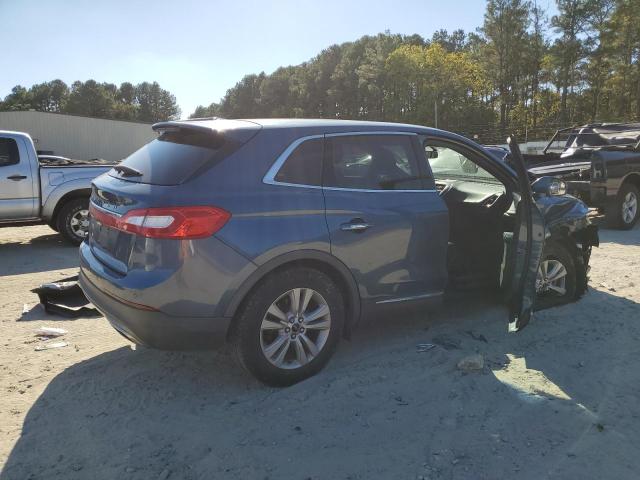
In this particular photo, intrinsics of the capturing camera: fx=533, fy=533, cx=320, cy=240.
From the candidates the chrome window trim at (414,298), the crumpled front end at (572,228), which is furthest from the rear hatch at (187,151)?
the crumpled front end at (572,228)

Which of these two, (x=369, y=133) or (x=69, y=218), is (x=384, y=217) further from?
(x=69, y=218)

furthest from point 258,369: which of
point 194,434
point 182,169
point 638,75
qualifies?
point 638,75

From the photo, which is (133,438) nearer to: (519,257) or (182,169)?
(182,169)

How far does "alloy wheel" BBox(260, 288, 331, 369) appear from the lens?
339cm

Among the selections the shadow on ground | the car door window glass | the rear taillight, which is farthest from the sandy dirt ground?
the car door window glass

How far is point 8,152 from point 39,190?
2.46 feet

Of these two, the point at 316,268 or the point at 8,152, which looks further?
the point at 8,152

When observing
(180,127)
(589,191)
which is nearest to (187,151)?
(180,127)

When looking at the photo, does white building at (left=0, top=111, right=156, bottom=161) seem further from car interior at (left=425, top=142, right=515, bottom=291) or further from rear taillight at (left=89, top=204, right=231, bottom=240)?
rear taillight at (left=89, top=204, right=231, bottom=240)

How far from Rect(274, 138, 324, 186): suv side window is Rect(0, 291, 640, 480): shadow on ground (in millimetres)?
1336

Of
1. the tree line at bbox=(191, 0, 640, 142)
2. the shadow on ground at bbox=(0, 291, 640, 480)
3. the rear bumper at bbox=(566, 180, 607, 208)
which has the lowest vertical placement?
the shadow on ground at bbox=(0, 291, 640, 480)

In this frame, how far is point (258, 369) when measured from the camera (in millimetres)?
3359

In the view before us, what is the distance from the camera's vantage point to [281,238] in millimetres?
3268

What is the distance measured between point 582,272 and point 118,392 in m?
4.06
